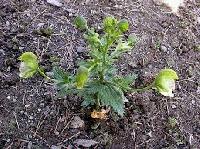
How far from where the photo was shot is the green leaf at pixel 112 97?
2.18 meters

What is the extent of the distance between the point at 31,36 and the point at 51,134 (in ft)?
2.45

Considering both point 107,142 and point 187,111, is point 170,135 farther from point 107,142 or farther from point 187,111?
point 107,142

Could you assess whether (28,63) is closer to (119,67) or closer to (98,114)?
(98,114)

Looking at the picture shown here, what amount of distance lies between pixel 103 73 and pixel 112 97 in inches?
5.3

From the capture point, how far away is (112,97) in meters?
2.21

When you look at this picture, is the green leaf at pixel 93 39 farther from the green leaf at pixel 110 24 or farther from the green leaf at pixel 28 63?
the green leaf at pixel 28 63

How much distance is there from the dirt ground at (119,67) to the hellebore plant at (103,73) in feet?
0.87

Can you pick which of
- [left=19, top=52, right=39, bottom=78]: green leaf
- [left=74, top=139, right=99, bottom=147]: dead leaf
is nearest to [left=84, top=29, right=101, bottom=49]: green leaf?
[left=19, top=52, right=39, bottom=78]: green leaf

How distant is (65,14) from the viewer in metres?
3.04

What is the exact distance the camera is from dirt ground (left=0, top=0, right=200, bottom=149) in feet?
8.10

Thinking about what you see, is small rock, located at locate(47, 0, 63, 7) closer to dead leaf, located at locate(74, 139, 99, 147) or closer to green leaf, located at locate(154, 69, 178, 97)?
dead leaf, located at locate(74, 139, 99, 147)

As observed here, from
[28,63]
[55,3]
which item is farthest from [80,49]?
[28,63]

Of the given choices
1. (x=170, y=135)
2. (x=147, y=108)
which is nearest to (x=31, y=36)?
(x=147, y=108)

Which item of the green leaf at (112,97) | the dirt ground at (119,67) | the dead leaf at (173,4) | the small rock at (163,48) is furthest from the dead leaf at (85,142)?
the dead leaf at (173,4)
